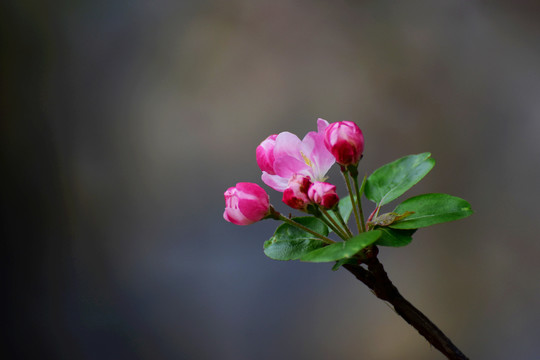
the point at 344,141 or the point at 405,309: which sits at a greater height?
the point at 344,141

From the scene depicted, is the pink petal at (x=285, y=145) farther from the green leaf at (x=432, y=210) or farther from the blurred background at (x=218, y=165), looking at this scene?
the blurred background at (x=218, y=165)

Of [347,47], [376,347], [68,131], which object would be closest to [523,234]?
[376,347]

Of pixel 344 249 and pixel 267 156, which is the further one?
pixel 267 156

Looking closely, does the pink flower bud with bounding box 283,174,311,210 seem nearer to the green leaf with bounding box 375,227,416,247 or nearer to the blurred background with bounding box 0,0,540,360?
the green leaf with bounding box 375,227,416,247

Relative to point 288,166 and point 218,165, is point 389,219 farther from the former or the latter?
point 218,165

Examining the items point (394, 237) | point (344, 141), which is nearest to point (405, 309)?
point (394, 237)

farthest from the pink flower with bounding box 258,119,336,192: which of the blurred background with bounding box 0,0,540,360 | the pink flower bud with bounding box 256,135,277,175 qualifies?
the blurred background with bounding box 0,0,540,360

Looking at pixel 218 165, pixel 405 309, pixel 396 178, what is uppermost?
pixel 218 165

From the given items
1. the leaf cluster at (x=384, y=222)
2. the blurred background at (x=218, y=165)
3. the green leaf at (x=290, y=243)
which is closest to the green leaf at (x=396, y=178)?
the leaf cluster at (x=384, y=222)
